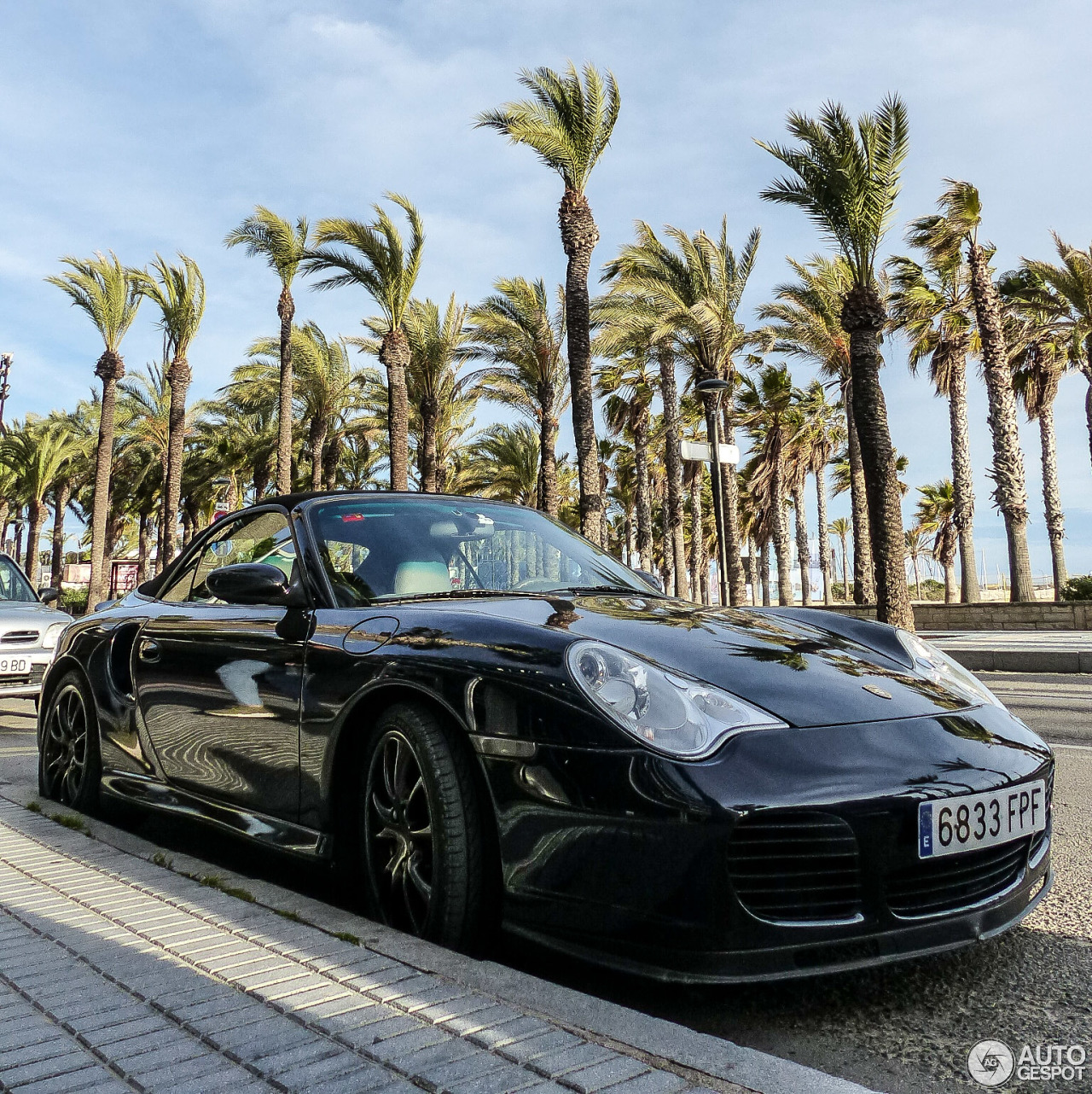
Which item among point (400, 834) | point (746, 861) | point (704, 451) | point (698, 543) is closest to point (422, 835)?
point (400, 834)

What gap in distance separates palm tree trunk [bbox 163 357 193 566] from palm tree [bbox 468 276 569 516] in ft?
29.3

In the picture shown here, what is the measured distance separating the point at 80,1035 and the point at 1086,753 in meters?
5.59

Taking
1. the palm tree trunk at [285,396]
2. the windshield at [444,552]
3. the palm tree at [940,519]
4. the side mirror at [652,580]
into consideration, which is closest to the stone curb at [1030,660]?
the side mirror at [652,580]

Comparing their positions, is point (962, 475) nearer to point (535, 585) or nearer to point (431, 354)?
point (431, 354)

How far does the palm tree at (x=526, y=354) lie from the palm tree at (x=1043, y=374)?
12.7m

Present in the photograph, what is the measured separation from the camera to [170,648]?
3.69 metres

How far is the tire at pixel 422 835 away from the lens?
2410 millimetres

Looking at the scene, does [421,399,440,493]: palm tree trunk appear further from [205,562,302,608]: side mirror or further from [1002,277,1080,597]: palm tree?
[205,562,302,608]: side mirror

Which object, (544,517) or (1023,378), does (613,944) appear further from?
(1023,378)

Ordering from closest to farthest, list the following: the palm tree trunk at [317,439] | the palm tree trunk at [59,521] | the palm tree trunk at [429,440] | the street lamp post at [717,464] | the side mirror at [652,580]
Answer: the side mirror at [652,580] → the street lamp post at [717,464] → the palm tree trunk at [429,440] → the palm tree trunk at [317,439] → the palm tree trunk at [59,521]

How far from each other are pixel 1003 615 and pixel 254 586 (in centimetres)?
2293

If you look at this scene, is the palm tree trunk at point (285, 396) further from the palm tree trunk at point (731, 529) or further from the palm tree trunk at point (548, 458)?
the palm tree trunk at point (731, 529)

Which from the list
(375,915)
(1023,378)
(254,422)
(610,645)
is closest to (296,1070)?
(375,915)

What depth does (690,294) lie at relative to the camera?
23.9m
